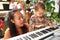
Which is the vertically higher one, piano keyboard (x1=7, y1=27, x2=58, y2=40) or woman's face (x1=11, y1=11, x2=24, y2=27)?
woman's face (x1=11, y1=11, x2=24, y2=27)

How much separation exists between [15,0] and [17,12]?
0.13 metres

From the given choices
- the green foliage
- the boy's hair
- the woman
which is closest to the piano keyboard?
the woman

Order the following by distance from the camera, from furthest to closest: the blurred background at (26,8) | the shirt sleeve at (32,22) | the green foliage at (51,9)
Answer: the green foliage at (51,9) < the shirt sleeve at (32,22) < the blurred background at (26,8)

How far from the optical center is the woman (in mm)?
1480

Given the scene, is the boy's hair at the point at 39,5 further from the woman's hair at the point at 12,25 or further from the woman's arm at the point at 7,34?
the woman's arm at the point at 7,34

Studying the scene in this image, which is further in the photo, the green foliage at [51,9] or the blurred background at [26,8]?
the green foliage at [51,9]

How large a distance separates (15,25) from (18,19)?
0.07 meters

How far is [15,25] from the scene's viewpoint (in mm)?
1534

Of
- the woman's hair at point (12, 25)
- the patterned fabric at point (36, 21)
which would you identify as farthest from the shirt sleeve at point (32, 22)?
the woman's hair at point (12, 25)

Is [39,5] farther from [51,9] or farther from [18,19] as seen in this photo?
[18,19]

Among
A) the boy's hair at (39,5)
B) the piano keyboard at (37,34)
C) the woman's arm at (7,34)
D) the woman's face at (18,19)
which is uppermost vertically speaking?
the boy's hair at (39,5)

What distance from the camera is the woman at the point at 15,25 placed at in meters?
1.48

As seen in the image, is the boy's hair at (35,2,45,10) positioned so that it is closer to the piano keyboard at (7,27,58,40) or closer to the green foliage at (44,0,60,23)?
the green foliage at (44,0,60,23)

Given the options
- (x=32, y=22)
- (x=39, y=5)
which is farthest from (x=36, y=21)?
(x=39, y=5)
